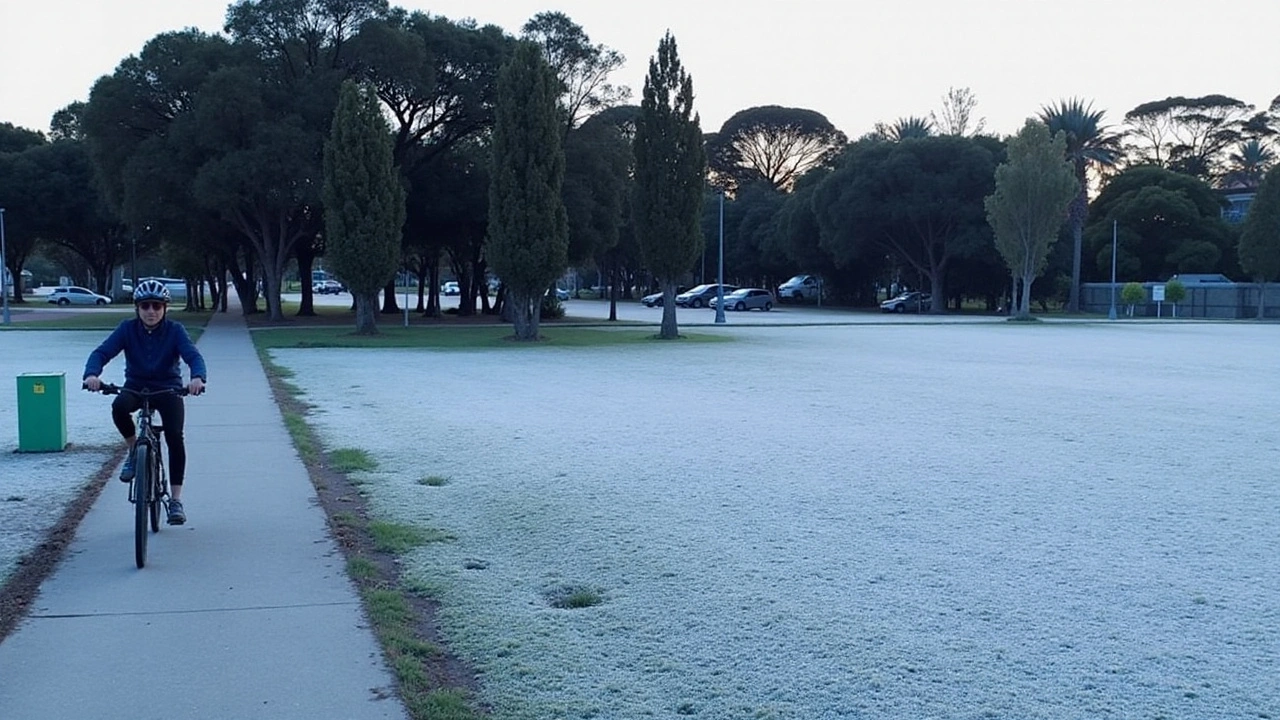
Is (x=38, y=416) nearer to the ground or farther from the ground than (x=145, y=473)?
nearer to the ground

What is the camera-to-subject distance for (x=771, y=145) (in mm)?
99500

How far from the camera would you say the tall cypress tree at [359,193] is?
123 ft

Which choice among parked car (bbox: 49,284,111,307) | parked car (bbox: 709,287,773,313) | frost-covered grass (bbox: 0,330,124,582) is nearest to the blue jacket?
frost-covered grass (bbox: 0,330,124,582)

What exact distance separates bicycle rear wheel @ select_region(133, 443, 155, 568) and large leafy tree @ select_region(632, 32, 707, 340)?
29.9m

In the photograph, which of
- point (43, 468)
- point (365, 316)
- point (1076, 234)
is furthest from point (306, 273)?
point (43, 468)

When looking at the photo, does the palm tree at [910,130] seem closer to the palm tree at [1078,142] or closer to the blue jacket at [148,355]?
the palm tree at [1078,142]

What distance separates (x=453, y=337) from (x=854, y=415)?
83.9 feet

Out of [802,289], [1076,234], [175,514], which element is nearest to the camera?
[175,514]

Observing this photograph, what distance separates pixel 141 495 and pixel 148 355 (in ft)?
3.47

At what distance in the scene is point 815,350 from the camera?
31.9m

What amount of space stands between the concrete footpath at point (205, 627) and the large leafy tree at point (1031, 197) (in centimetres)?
5136

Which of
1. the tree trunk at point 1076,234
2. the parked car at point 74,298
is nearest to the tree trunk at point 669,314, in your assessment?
the tree trunk at point 1076,234

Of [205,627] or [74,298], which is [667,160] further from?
[74,298]

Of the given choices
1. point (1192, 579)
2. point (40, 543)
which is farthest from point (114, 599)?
point (1192, 579)
